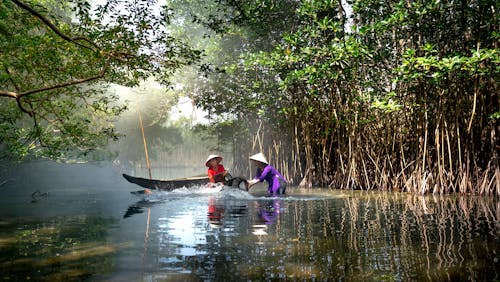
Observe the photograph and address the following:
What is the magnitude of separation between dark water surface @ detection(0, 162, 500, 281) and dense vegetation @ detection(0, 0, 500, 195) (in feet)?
6.54

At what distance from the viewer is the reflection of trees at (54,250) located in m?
4.37

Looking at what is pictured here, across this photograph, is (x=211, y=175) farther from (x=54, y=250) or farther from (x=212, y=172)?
(x=54, y=250)

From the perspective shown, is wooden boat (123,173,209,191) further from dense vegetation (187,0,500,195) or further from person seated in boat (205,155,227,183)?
dense vegetation (187,0,500,195)

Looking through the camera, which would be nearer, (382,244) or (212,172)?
(382,244)

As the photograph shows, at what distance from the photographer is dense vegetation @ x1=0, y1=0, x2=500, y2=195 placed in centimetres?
973

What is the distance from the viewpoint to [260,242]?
18.8 ft

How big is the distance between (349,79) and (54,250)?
422 inches

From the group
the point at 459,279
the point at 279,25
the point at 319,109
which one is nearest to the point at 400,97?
the point at 319,109

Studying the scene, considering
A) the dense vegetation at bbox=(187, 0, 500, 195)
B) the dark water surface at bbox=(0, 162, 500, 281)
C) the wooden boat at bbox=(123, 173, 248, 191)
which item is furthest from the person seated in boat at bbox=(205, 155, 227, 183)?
the dense vegetation at bbox=(187, 0, 500, 195)

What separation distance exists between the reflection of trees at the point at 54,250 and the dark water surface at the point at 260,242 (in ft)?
0.04

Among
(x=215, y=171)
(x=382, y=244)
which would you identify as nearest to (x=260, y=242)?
(x=382, y=244)

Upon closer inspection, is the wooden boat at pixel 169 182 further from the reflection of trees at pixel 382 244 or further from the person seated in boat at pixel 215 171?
the reflection of trees at pixel 382 244

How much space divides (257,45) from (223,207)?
42.8ft

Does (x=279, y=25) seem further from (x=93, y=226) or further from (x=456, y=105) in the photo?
(x=93, y=226)
